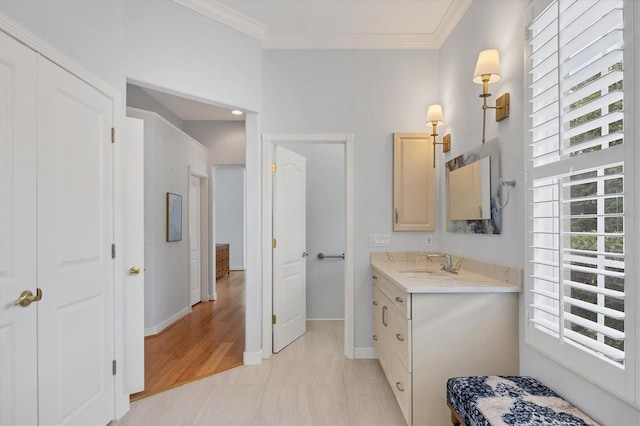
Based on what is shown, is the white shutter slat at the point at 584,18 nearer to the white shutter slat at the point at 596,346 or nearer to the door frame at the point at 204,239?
the white shutter slat at the point at 596,346

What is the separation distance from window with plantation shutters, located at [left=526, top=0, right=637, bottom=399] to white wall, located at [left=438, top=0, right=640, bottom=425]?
0.11 metres

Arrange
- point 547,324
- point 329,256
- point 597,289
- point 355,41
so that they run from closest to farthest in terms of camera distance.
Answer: point 597,289 < point 547,324 < point 355,41 < point 329,256

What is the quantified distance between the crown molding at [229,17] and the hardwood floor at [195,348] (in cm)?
298

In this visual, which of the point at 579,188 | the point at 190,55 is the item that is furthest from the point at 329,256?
the point at 579,188

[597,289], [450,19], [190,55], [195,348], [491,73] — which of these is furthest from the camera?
[195,348]

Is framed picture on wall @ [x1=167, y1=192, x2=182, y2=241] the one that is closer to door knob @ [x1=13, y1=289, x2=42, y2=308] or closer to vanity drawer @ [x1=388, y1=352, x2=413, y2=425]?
door knob @ [x1=13, y1=289, x2=42, y2=308]

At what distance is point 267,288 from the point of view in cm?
338

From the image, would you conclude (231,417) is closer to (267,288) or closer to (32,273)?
(267,288)

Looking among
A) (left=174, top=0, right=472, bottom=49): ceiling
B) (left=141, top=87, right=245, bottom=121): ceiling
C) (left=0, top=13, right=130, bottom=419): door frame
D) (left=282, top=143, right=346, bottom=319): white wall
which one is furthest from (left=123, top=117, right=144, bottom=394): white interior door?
(left=282, top=143, right=346, bottom=319): white wall

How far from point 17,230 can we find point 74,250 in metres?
0.38

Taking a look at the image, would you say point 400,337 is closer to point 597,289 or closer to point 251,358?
point 597,289

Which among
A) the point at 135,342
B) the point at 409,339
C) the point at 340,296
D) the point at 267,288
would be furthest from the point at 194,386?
the point at 340,296

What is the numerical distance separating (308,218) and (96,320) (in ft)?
9.24

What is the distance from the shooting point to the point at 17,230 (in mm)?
1632
